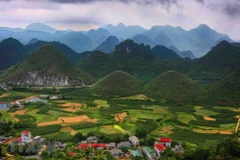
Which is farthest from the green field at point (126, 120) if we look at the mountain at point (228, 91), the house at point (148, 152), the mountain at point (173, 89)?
the mountain at point (173, 89)

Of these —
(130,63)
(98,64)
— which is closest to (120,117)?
(98,64)

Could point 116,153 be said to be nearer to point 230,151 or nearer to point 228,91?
point 230,151

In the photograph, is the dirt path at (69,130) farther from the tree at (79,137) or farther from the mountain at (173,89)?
the mountain at (173,89)

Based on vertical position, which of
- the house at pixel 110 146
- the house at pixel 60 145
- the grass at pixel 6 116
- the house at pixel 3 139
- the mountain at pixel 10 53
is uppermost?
the mountain at pixel 10 53

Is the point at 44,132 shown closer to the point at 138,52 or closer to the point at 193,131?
the point at 193,131

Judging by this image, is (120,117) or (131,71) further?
(131,71)

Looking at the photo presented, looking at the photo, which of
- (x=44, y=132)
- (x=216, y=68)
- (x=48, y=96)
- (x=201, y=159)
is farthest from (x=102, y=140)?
(x=216, y=68)

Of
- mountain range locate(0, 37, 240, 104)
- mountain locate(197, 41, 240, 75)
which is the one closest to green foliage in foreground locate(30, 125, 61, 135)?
mountain range locate(0, 37, 240, 104)

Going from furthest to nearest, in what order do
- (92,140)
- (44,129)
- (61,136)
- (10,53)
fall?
(10,53) < (44,129) < (61,136) < (92,140)
